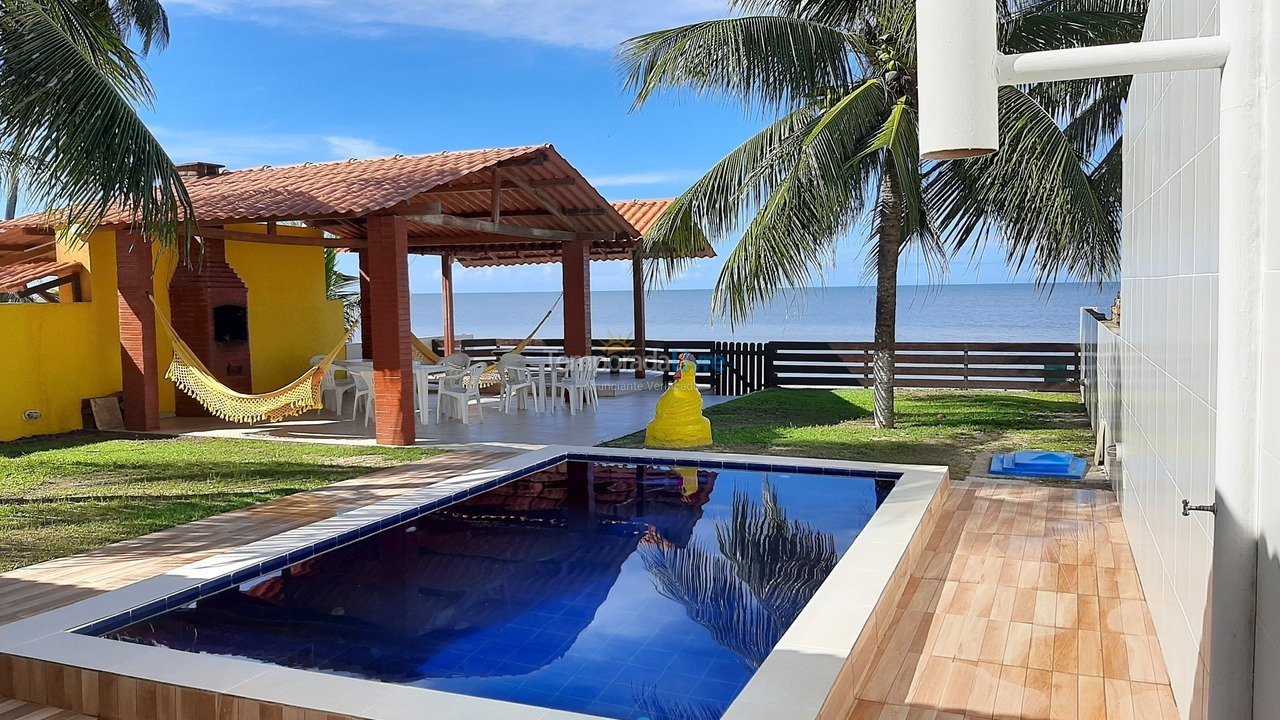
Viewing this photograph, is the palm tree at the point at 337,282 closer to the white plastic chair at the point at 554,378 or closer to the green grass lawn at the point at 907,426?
the white plastic chair at the point at 554,378

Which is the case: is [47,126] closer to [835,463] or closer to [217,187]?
[217,187]

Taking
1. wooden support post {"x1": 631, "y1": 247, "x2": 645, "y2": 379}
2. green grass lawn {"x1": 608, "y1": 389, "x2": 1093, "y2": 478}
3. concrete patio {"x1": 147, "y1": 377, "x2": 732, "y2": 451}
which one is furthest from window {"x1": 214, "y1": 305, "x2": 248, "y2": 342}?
wooden support post {"x1": 631, "y1": 247, "x2": 645, "y2": 379}

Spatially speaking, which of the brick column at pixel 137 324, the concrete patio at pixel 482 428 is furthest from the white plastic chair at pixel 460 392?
the brick column at pixel 137 324

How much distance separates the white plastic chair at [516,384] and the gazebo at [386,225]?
3.81 ft

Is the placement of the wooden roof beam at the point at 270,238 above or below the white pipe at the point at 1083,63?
above

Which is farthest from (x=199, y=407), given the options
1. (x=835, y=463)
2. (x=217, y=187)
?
(x=835, y=463)

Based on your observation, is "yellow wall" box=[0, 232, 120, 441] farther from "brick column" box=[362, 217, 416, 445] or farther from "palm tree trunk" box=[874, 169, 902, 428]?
→ "palm tree trunk" box=[874, 169, 902, 428]

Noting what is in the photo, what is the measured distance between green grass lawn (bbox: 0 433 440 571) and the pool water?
1592 mm

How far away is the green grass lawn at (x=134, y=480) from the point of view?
627 centimetres

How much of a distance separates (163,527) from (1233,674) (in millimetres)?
6041

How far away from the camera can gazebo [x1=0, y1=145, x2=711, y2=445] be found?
9.80m

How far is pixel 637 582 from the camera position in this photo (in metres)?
5.49

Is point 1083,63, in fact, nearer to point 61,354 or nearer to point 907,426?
point 907,426

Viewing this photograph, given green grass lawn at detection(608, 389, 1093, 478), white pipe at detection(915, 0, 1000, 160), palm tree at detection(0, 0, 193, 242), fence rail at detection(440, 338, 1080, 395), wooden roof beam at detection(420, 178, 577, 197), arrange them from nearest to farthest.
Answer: white pipe at detection(915, 0, 1000, 160) → palm tree at detection(0, 0, 193, 242) → green grass lawn at detection(608, 389, 1093, 478) → wooden roof beam at detection(420, 178, 577, 197) → fence rail at detection(440, 338, 1080, 395)
